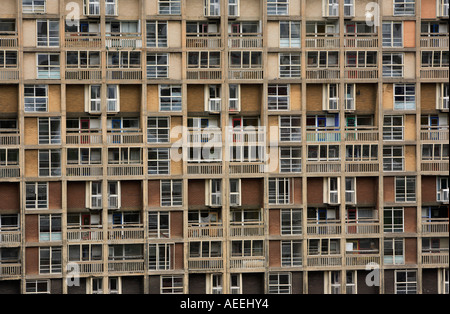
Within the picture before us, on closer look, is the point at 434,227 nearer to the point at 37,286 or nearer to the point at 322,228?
the point at 322,228

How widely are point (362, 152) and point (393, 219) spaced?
4.46 meters

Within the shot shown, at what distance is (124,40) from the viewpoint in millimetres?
52125

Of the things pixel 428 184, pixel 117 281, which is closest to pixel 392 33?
pixel 428 184

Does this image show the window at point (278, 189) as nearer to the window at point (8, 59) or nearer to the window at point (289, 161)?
the window at point (289, 161)

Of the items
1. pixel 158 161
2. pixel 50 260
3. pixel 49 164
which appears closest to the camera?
pixel 50 260

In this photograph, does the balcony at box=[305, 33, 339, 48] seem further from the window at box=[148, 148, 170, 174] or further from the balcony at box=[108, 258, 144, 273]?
the balcony at box=[108, 258, 144, 273]

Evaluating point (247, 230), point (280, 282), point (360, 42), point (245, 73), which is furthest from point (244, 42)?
point (280, 282)

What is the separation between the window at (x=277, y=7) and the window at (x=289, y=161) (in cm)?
810

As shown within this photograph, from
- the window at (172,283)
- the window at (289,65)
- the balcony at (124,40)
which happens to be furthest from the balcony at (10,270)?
the window at (289,65)

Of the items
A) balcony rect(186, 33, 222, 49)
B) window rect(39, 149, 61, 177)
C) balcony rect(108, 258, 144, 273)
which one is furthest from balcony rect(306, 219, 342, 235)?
window rect(39, 149, 61, 177)

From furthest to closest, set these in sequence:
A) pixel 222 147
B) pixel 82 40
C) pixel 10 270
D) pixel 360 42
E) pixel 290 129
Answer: pixel 360 42, pixel 290 129, pixel 222 147, pixel 82 40, pixel 10 270

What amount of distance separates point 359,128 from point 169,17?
13.2m

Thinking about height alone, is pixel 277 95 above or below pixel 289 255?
above
